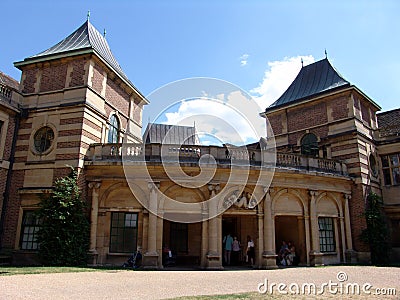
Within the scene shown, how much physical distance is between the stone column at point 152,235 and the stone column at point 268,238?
510 centimetres

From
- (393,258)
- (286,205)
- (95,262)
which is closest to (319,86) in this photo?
(286,205)

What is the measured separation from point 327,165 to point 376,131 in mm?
6479

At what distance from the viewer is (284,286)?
9938 millimetres

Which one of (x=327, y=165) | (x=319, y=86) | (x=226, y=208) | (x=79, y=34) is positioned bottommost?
(x=226, y=208)

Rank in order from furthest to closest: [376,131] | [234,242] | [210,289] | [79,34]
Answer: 1. [376,131]
2. [79,34]
3. [234,242]
4. [210,289]

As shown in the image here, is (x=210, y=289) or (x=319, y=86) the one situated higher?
(x=319, y=86)

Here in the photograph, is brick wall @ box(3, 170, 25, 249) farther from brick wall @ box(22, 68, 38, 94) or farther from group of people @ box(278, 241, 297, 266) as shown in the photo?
group of people @ box(278, 241, 297, 266)

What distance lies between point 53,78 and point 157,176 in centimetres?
827

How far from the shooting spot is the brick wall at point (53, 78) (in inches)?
722

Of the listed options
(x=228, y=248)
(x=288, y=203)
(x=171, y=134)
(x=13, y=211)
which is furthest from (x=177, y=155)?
(x=171, y=134)

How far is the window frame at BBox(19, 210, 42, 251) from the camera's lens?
16.5 meters

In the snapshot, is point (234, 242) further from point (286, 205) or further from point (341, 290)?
point (341, 290)

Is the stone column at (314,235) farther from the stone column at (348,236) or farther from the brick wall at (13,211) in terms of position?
the brick wall at (13,211)

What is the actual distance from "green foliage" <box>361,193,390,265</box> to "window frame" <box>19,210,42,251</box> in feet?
57.3
